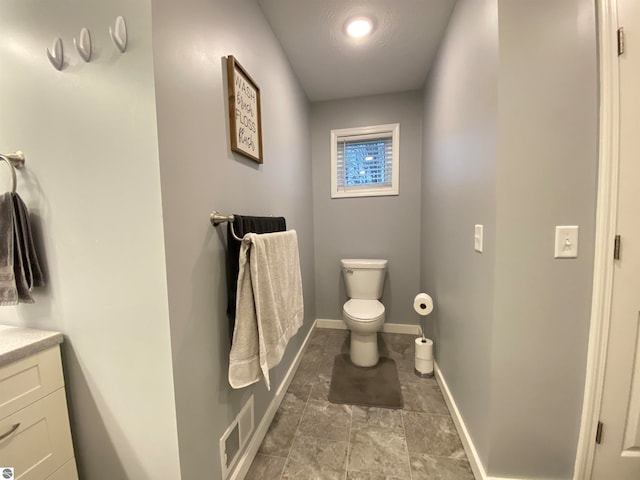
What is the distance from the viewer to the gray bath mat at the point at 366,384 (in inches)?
63.1

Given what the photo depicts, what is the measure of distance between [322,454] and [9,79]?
79.6 inches

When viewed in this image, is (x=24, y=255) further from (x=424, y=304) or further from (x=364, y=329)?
(x=424, y=304)

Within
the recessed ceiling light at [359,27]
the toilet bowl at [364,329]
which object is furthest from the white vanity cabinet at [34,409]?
the recessed ceiling light at [359,27]

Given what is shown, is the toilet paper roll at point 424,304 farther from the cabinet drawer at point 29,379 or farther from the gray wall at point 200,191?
the cabinet drawer at point 29,379

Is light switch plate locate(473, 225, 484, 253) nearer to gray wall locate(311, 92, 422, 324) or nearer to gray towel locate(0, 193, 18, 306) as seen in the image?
gray wall locate(311, 92, 422, 324)

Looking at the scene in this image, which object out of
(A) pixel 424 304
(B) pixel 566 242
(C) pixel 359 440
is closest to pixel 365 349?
(A) pixel 424 304

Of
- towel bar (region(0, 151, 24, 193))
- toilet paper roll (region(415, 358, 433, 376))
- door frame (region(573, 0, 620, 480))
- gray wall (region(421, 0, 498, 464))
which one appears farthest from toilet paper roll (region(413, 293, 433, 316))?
towel bar (region(0, 151, 24, 193))

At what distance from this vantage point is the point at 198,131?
863 millimetres

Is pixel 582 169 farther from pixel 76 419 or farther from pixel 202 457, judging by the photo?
pixel 76 419

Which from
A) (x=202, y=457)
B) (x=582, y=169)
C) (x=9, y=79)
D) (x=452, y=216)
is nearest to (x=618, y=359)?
(x=582, y=169)

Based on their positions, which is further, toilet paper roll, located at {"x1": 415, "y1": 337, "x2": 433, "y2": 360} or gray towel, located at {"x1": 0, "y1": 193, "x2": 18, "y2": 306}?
toilet paper roll, located at {"x1": 415, "y1": 337, "x2": 433, "y2": 360}

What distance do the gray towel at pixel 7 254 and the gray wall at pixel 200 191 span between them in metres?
0.59

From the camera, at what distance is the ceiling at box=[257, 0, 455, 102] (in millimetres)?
1376

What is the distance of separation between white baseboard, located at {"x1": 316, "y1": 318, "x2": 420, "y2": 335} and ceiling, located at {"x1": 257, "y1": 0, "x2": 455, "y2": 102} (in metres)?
2.31
